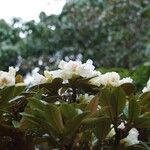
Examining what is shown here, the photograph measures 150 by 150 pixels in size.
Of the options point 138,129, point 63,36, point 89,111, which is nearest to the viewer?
point 89,111

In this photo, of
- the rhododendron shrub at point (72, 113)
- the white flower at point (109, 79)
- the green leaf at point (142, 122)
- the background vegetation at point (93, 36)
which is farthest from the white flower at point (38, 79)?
the background vegetation at point (93, 36)

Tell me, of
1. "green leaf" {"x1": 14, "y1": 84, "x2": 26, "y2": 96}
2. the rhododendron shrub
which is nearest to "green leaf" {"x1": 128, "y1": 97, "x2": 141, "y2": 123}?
the rhododendron shrub

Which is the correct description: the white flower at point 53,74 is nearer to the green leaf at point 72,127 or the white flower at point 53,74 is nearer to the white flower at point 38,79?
the white flower at point 38,79

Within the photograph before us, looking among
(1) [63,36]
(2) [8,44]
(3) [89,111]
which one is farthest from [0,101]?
(1) [63,36]

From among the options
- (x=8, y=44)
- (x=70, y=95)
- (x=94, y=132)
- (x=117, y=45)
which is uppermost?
(x=117, y=45)

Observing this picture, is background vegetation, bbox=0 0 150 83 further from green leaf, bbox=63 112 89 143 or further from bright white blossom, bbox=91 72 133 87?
green leaf, bbox=63 112 89 143

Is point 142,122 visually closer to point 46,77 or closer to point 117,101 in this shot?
point 117,101

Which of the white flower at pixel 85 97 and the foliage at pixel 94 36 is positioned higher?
the foliage at pixel 94 36

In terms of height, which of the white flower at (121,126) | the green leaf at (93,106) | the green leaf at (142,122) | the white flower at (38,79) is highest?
the white flower at (38,79)

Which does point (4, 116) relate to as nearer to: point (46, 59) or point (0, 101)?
point (0, 101)
